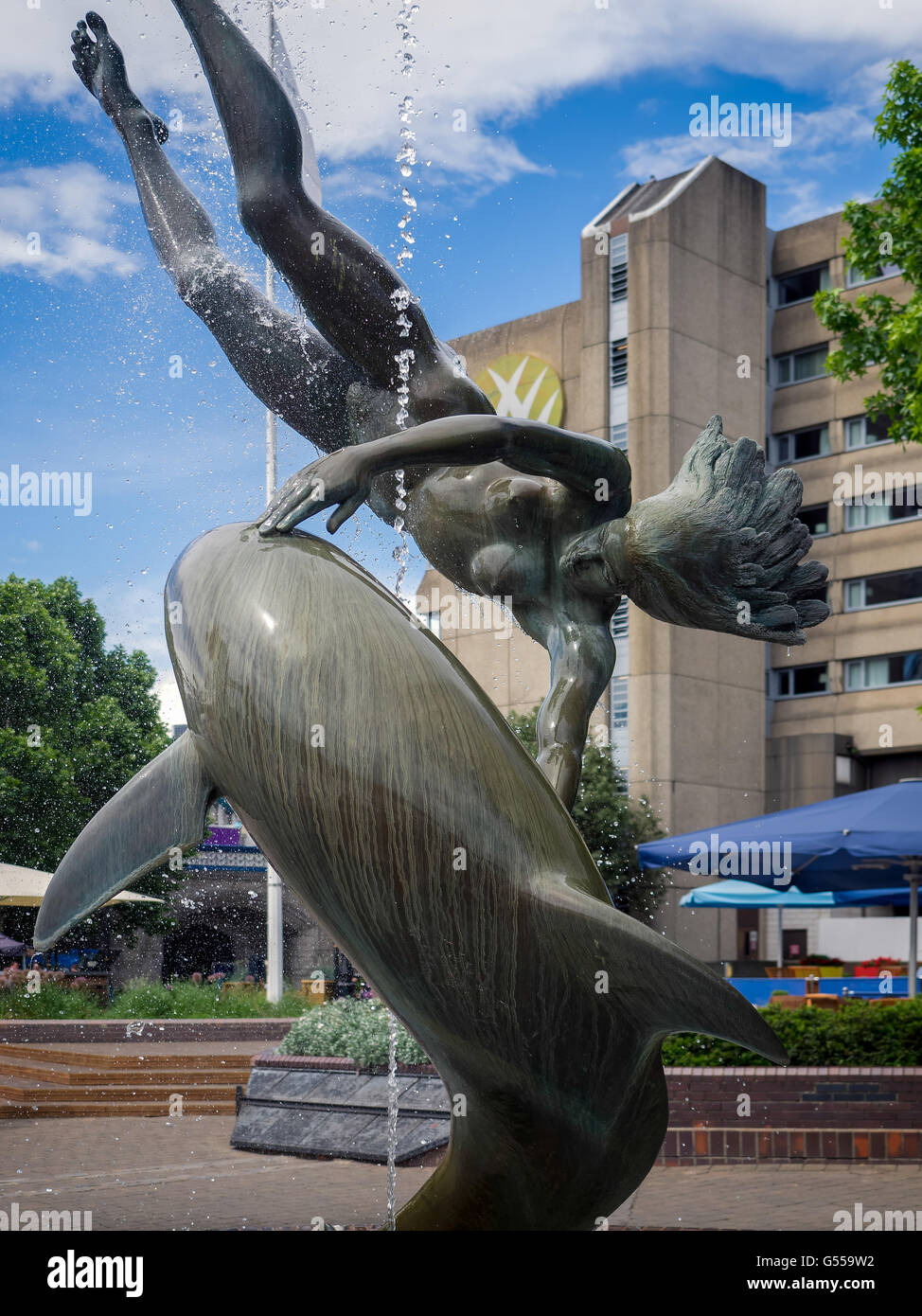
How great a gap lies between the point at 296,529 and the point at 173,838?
930mm

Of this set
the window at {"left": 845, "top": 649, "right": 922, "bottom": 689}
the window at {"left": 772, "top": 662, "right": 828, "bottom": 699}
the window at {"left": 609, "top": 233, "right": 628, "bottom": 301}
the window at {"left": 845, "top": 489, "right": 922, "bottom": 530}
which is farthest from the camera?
the window at {"left": 772, "top": 662, "right": 828, "bottom": 699}

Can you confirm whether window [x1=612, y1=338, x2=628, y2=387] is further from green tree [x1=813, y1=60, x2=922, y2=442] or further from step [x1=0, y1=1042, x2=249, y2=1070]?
step [x1=0, y1=1042, x2=249, y2=1070]

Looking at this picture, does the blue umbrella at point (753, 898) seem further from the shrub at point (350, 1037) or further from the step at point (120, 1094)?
the shrub at point (350, 1037)

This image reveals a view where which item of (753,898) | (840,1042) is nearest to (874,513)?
(753,898)

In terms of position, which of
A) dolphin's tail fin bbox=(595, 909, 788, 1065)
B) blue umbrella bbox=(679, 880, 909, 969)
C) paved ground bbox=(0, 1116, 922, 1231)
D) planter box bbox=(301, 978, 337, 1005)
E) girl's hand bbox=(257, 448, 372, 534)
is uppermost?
girl's hand bbox=(257, 448, 372, 534)

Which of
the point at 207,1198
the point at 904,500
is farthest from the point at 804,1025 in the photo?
the point at 904,500

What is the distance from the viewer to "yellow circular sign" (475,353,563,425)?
140ft

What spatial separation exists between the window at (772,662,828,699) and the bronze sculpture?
38.5 m

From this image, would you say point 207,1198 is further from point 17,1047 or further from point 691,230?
point 691,230

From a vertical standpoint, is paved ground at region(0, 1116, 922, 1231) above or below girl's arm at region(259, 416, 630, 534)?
below

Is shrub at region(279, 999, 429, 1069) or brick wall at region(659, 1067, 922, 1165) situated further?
shrub at region(279, 999, 429, 1069)

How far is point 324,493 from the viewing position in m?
3.84

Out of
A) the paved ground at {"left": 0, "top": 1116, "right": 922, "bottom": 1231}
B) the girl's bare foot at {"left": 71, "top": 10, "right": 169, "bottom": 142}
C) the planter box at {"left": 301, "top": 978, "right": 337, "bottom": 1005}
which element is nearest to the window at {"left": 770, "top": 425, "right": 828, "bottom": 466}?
the planter box at {"left": 301, "top": 978, "right": 337, "bottom": 1005}

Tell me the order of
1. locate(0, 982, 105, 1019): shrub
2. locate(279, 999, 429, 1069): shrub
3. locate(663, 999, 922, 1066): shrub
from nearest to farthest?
locate(663, 999, 922, 1066): shrub → locate(279, 999, 429, 1069): shrub → locate(0, 982, 105, 1019): shrub
